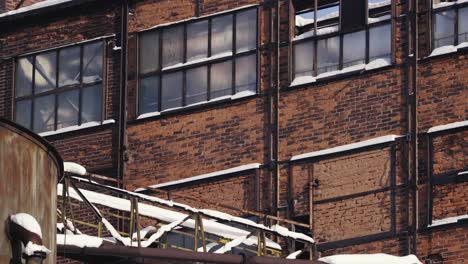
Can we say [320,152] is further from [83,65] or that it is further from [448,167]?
[83,65]

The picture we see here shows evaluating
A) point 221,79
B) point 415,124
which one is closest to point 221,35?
point 221,79

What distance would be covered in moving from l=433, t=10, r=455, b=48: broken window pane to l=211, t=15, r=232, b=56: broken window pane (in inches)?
159

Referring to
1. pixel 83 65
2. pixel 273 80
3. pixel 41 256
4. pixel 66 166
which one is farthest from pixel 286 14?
pixel 41 256

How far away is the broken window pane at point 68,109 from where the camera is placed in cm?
3706

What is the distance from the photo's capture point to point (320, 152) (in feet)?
111

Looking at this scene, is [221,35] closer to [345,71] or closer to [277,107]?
[277,107]

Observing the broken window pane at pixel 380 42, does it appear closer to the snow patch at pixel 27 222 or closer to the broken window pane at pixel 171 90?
the broken window pane at pixel 171 90

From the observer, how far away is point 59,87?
37344 millimetres

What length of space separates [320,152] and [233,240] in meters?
3.32

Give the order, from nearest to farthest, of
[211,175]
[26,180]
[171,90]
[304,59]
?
[26,180], [304,59], [211,175], [171,90]

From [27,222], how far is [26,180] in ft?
1.81

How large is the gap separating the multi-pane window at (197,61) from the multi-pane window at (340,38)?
1.03 meters

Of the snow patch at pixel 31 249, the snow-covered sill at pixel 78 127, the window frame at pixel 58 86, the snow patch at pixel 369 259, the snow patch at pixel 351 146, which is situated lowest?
the snow patch at pixel 31 249

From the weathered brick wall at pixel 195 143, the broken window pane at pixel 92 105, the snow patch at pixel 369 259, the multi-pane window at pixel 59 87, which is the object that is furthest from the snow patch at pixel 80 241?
the multi-pane window at pixel 59 87
